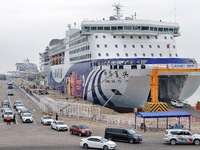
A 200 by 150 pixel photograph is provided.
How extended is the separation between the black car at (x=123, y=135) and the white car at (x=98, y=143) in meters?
2.68

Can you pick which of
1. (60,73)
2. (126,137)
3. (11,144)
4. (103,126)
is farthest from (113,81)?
(60,73)

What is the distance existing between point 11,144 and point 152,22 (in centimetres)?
2716

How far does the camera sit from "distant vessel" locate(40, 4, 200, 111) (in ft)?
124

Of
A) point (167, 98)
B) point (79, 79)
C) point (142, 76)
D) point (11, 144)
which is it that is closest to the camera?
point (11, 144)

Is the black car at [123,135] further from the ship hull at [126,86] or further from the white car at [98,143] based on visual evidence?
the ship hull at [126,86]

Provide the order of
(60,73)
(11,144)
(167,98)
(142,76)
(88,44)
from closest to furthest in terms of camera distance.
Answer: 1. (11,144)
2. (142,76)
3. (167,98)
4. (88,44)
5. (60,73)

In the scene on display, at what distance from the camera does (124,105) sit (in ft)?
133

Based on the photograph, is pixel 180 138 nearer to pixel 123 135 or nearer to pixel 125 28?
pixel 123 135

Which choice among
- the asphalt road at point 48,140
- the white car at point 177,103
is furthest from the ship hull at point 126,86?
the asphalt road at point 48,140

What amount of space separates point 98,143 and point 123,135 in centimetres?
329

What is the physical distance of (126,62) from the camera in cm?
3781

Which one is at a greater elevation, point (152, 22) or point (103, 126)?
point (152, 22)

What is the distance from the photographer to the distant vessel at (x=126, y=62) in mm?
37844

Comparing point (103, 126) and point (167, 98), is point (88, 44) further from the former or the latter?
point (103, 126)
